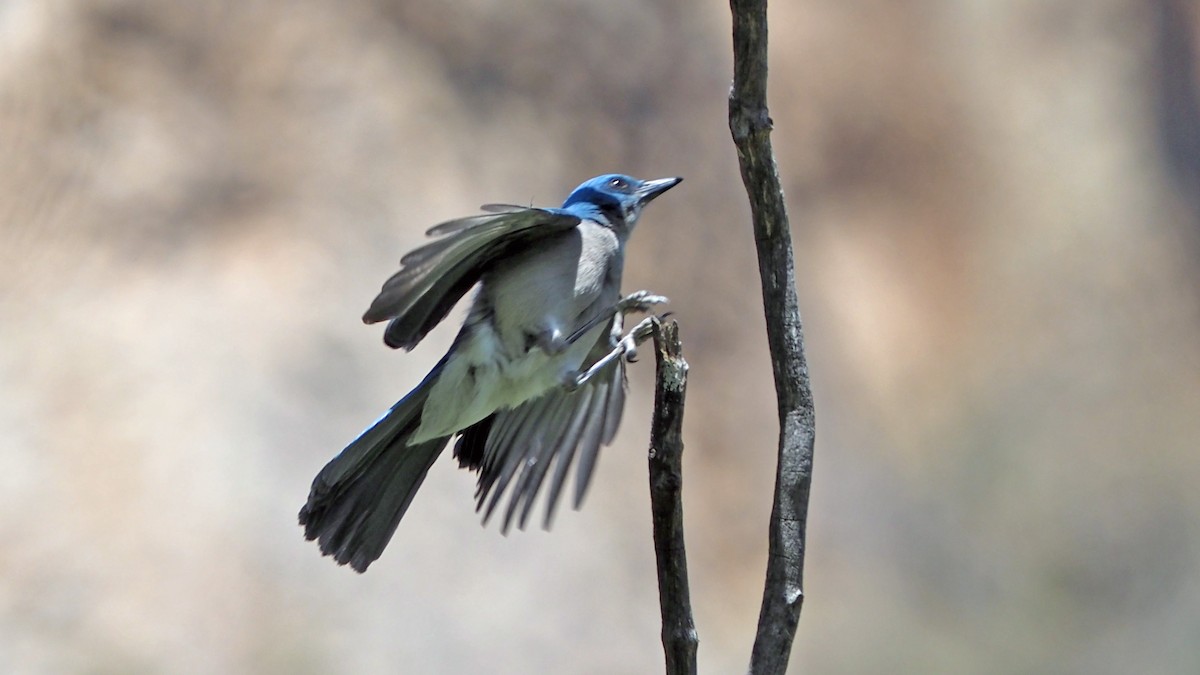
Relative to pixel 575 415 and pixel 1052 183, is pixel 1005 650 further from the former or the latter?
pixel 575 415

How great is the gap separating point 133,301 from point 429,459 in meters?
2.29

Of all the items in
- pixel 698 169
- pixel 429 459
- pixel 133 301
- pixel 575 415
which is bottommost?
pixel 429 459

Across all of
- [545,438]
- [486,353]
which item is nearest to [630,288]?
[545,438]

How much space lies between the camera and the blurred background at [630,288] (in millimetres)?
4582

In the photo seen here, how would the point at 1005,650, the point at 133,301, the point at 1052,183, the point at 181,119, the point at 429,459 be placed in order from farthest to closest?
the point at 1052,183
the point at 1005,650
the point at 181,119
the point at 133,301
the point at 429,459

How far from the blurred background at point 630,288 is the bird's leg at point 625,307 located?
6.95ft

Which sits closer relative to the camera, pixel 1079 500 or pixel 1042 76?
pixel 1079 500

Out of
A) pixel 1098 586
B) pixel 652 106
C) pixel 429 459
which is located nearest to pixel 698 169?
pixel 652 106

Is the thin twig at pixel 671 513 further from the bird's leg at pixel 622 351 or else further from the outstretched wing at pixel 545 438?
the outstretched wing at pixel 545 438

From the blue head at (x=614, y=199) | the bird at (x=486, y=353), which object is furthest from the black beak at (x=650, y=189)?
the bird at (x=486, y=353)

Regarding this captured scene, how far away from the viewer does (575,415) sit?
3246 mm

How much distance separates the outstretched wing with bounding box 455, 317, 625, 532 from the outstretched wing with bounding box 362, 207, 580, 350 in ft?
1.26

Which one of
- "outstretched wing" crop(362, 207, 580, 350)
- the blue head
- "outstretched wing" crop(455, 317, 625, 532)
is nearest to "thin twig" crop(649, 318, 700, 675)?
"outstretched wing" crop(362, 207, 580, 350)

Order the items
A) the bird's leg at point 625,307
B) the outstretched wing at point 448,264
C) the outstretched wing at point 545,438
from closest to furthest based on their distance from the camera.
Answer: the outstretched wing at point 448,264
the bird's leg at point 625,307
the outstretched wing at point 545,438
